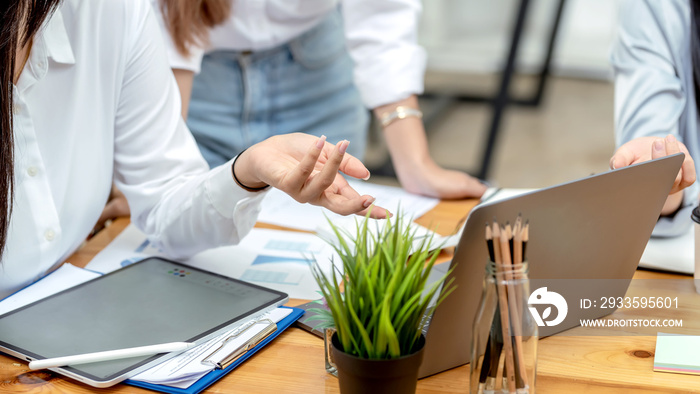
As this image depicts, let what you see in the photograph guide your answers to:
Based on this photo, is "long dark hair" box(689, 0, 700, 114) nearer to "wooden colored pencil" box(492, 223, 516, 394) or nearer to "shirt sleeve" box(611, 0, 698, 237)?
"shirt sleeve" box(611, 0, 698, 237)

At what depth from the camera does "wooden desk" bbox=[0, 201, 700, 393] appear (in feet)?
2.25

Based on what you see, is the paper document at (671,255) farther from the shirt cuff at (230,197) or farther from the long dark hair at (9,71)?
the long dark hair at (9,71)

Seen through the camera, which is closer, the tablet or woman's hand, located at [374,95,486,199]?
the tablet

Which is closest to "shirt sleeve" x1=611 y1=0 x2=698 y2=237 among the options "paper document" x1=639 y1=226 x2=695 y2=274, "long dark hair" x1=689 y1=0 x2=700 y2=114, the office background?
"long dark hair" x1=689 y1=0 x2=700 y2=114

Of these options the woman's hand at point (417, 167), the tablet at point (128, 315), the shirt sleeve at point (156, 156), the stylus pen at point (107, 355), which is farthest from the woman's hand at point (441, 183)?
the stylus pen at point (107, 355)

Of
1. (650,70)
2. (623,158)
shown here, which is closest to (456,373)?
(623,158)

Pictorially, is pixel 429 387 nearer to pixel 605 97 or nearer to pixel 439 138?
pixel 439 138

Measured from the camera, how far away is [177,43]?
1.27 metres

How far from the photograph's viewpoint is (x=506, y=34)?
4.08 metres

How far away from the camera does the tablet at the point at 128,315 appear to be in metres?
0.71

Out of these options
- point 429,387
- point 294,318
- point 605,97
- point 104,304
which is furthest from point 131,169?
point 605,97

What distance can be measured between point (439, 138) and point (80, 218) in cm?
335

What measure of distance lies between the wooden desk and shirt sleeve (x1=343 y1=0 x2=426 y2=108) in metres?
0.72

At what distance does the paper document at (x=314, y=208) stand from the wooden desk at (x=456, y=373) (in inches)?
13.8
